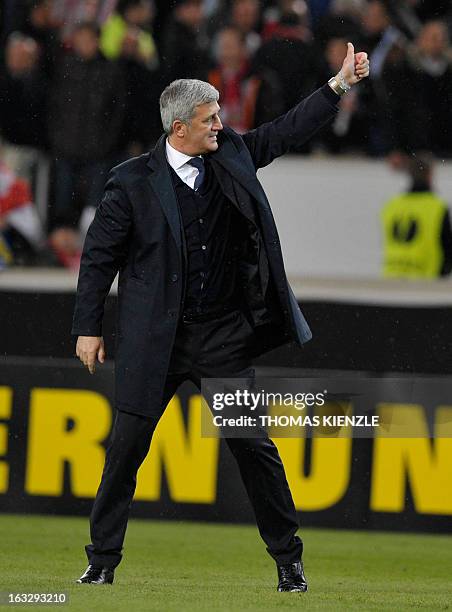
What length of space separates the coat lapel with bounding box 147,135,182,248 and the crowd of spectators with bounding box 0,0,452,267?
13.7 feet

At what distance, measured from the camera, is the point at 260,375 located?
27.6 feet

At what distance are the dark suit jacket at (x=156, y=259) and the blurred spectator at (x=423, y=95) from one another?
4709mm

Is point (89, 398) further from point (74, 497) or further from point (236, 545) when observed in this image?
point (236, 545)

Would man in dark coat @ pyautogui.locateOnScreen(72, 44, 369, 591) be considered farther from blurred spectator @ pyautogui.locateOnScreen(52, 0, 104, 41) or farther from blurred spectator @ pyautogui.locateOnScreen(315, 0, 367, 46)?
blurred spectator @ pyautogui.locateOnScreen(52, 0, 104, 41)

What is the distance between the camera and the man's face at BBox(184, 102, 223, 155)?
219 inches

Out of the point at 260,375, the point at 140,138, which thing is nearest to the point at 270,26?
the point at 140,138

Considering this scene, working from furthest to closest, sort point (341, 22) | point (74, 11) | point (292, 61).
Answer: point (74, 11) → point (341, 22) → point (292, 61)

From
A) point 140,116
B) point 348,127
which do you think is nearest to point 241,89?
point 140,116

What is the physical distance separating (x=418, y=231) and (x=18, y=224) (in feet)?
8.93

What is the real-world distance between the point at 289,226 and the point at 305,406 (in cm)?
255

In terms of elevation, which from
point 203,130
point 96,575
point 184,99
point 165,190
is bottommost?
point 96,575

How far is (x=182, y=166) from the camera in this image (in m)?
5.66

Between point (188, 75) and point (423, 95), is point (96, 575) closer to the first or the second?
point (188, 75)

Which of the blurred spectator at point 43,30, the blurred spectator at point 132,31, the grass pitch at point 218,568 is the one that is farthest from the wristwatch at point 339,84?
the blurred spectator at point 43,30
